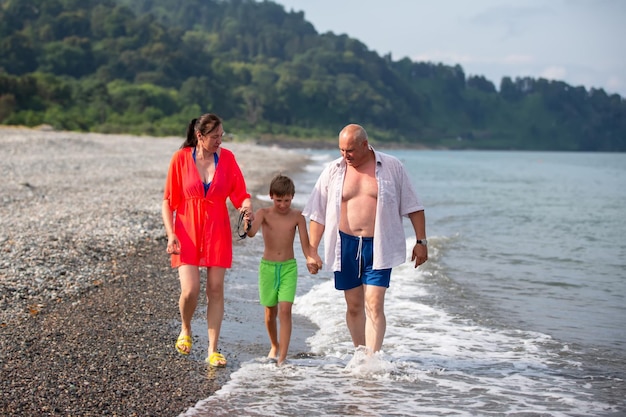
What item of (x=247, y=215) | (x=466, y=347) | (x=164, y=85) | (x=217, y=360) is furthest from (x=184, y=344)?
(x=164, y=85)

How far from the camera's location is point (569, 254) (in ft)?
47.2

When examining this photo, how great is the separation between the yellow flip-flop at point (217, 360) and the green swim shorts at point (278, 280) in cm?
53

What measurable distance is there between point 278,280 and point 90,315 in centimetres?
198

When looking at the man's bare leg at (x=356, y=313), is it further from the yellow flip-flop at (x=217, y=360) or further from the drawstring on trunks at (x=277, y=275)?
the yellow flip-flop at (x=217, y=360)

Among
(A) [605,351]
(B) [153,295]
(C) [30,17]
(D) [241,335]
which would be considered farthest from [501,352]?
(C) [30,17]

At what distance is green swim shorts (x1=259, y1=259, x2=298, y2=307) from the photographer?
5941mm

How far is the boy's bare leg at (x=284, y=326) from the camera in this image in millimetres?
5969

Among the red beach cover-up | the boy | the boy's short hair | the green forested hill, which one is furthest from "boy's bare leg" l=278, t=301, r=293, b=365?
the green forested hill

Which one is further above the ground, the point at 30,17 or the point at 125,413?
the point at 30,17

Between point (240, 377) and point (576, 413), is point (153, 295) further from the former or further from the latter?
point (576, 413)

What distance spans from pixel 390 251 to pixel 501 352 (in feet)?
6.21

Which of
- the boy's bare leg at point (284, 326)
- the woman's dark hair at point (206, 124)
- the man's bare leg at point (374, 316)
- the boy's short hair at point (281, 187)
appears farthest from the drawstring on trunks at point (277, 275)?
the woman's dark hair at point (206, 124)

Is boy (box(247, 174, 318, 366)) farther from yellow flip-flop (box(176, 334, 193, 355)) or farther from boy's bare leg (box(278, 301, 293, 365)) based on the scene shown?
yellow flip-flop (box(176, 334, 193, 355))

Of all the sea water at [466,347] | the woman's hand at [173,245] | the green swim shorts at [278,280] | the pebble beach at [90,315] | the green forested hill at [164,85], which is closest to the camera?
the pebble beach at [90,315]
